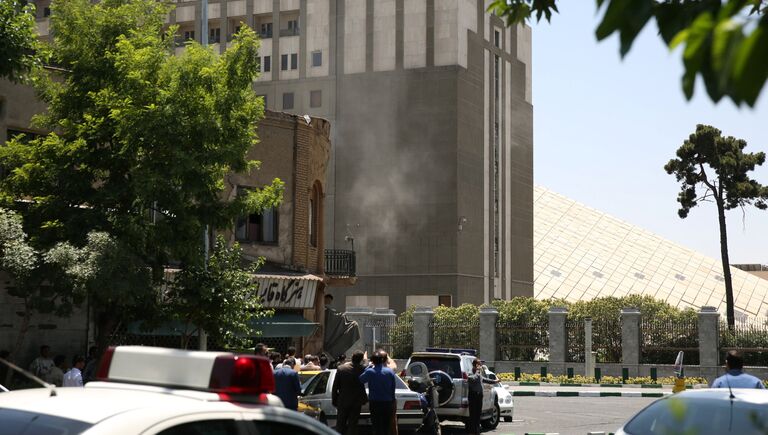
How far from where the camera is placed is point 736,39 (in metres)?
2.17

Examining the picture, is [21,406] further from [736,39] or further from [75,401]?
[736,39]

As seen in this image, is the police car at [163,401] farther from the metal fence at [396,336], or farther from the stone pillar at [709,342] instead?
the metal fence at [396,336]

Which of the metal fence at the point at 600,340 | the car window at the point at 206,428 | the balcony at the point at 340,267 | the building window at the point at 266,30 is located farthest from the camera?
the building window at the point at 266,30

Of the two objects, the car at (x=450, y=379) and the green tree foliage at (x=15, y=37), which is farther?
the car at (x=450, y=379)

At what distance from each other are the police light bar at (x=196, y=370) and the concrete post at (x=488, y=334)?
45006mm

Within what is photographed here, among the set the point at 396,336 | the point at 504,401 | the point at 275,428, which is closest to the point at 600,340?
the point at 396,336

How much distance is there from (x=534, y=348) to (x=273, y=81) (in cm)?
3135

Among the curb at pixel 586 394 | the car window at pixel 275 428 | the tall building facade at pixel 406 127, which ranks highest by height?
the tall building facade at pixel 406 127

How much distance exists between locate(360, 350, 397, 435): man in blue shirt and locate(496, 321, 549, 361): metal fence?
Result: 34.3 metres

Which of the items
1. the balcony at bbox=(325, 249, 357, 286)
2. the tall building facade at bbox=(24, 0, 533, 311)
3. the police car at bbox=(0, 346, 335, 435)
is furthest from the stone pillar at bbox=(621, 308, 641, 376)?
the police car at bbox=(0, 346, 335, 435)

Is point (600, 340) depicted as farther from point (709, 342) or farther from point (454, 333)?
point (454, 333)

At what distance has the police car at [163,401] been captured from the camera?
463cm

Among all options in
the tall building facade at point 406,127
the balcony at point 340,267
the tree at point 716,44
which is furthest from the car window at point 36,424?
the tall building facade at point 406,127

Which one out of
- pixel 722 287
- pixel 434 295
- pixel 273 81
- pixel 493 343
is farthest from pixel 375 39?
pixel 722 287
